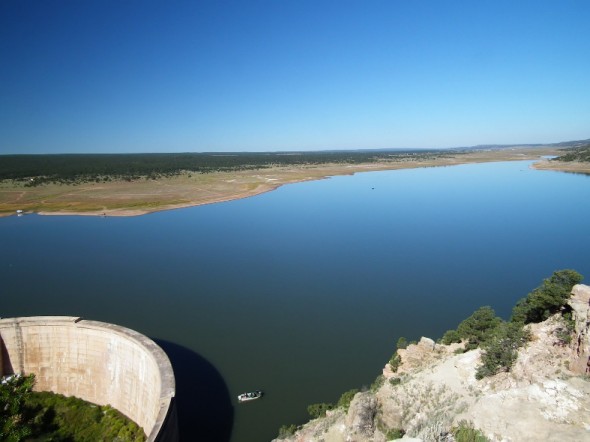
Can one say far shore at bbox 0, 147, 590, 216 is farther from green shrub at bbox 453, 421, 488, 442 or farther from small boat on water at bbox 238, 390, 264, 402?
green shrub at bbox 453, 421, 488, 442

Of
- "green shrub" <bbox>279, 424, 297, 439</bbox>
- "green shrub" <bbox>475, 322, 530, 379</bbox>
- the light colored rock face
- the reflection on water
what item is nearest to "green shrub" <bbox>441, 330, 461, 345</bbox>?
"green shrub" <bbox>475, 322, 530, 379</bbox>

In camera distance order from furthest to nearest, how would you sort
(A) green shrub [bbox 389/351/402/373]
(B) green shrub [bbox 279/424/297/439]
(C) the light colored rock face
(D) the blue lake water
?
1. (D) the blue lake water
2. (A) green shrub [bbox 389/351/402/373]
3. (B) green shrub [bbox 279/424/297/439]
4. (C) the light colored rock face

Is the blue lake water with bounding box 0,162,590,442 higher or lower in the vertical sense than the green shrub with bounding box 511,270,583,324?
lower

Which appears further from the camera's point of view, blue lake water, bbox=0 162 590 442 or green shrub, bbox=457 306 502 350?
blue lake water, bbox=0 162 590 442

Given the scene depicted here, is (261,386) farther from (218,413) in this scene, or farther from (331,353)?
(331,353)

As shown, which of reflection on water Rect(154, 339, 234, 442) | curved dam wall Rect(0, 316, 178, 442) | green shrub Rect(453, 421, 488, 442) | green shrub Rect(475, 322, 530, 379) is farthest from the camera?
curved dam wall Rect(0, 316, 178, 442)

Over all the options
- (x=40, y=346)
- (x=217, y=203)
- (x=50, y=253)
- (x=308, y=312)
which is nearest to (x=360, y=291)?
(x=308, y=312)
